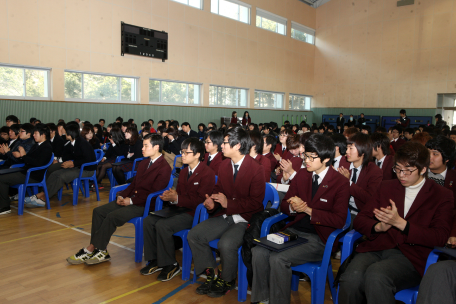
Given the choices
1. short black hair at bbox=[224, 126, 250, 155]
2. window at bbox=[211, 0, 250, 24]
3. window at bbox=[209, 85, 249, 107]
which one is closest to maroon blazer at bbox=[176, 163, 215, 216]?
short black hair at bbox=[224, 126, 250, 155]

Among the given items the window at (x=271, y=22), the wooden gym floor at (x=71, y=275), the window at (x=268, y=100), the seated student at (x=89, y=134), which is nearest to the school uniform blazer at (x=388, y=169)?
the wooden gym floor at (x=71, y=275)

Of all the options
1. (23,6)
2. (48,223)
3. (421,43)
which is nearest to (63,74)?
(23,6)

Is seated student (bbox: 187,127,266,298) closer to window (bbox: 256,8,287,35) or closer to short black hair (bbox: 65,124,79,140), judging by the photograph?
short black hair (bbox: 65,124,79,140)

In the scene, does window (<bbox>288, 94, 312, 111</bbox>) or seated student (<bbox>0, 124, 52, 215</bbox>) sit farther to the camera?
window (<bbox>288, 94, 312, 111</bbox>)

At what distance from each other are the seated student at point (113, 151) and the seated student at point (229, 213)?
397 cm

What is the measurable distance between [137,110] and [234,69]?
5348 millimetres

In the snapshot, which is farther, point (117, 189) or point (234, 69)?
point (234, 69)

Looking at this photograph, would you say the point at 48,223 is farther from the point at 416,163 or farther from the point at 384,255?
the point at 416,163

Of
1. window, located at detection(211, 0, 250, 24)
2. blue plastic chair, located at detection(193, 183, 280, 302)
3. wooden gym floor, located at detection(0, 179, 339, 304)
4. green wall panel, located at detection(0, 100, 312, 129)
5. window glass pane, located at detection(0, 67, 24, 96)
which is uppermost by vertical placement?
window, located at detection(211, 0, 250, 24)

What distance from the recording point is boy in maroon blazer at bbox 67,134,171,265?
3316 millimetres

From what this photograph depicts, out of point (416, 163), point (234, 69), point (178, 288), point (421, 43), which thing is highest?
point (421, 43)

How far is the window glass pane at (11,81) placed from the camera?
9227mm

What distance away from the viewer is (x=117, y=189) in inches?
151

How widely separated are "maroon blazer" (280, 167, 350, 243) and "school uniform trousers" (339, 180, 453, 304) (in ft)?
0.55
